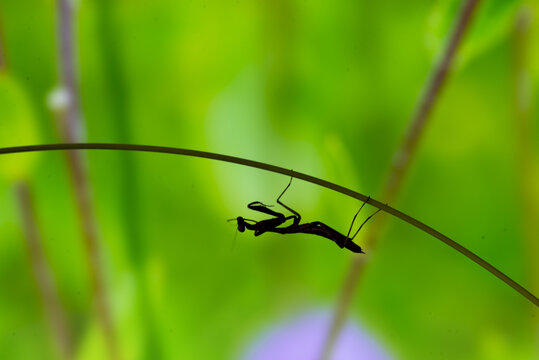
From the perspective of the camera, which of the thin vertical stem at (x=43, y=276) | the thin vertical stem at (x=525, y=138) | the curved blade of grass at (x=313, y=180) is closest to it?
the curved blade of grass at (x=313, y=180)

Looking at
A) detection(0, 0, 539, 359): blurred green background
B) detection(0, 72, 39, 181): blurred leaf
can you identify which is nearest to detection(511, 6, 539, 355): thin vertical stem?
detection(0, 0, 539, 359): blurred green background

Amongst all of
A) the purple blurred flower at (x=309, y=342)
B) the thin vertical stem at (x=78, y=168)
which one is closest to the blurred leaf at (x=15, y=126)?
the thin vertical stem at (x=78, y=168)

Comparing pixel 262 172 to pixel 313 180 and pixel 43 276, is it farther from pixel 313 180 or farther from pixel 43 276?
pixel 43 276

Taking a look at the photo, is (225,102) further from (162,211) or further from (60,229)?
(60,229)

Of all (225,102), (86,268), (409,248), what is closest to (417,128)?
(409,248)

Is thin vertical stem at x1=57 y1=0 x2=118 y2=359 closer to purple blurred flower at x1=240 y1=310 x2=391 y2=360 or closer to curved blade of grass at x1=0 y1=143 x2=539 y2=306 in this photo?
purple blurred flower at x1=240 y1=310 x2=391 y2=360

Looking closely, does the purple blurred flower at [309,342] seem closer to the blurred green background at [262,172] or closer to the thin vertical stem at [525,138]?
the blurred green background at [262,172]
